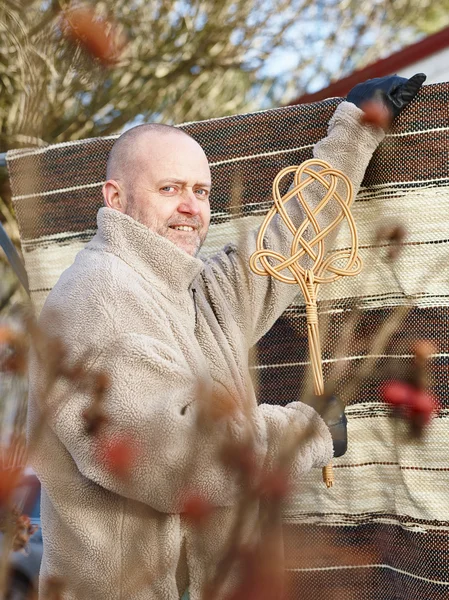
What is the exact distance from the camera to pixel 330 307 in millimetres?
1812

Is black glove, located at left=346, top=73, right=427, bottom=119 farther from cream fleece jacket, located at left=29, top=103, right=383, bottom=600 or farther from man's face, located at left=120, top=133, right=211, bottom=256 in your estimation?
cream fleece jacket, located at left=29, top=103, right=383, bottom=600

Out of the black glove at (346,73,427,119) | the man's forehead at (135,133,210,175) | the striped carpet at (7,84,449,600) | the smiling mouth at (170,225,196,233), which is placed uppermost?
the black glove at (346,73,427,119)

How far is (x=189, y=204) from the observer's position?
1.56 meters

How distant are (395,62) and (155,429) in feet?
5.77

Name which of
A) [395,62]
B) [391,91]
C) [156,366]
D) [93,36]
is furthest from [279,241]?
[395,62]

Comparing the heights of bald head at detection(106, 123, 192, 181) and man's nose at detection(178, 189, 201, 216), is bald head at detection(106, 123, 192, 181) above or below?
above

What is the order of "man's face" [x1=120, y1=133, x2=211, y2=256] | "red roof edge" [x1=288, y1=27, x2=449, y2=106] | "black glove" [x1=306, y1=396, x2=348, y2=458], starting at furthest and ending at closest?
"red roof edge" [x1=288, y1=27, x2=449, y2=106], "man's face" [x1=120, y1=133, x2=211, y2=256], "black glove" [x1=306, y1=396, x2=348, y2=458]

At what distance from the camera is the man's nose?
1550 millimetres

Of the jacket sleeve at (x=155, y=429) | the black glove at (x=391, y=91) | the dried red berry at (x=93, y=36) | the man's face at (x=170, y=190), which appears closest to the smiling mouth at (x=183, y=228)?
the man's face at (x=170, y=190)

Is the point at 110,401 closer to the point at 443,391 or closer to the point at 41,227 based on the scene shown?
the point at 443,391

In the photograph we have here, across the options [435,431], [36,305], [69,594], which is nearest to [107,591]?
[69,594]

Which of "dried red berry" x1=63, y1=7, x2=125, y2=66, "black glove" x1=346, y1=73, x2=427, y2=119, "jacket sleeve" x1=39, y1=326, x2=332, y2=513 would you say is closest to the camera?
"dried red berry" x1=63, y1=7, x2=125, y2=66

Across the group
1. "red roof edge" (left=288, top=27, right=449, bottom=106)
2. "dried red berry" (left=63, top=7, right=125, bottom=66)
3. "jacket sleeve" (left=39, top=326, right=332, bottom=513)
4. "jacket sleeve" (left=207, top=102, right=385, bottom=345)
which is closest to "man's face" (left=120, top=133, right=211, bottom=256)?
"jacket sleeve" (left=207, top=102, right=385, bottom=345)

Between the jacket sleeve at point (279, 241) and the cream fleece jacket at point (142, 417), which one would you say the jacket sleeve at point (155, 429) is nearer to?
the cream fleece jacket at point (142, 417)
